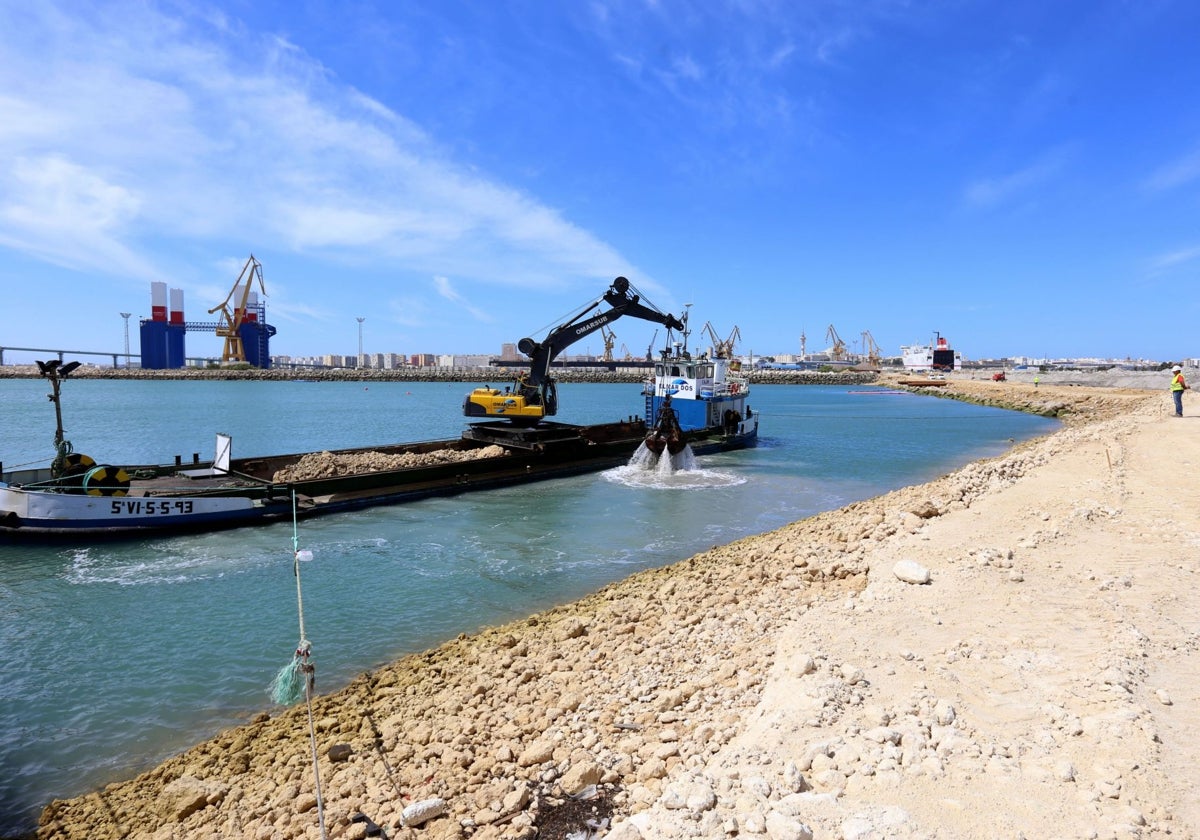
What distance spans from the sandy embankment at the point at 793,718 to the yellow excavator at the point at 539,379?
47.1 feet

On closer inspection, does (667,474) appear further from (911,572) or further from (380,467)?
(911,572)

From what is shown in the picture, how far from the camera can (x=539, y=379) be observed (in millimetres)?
23578

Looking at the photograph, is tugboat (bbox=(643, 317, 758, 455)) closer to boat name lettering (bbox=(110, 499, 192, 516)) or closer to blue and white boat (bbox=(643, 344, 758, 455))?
blue and white boat (bbox=(643, 344, 758, 455))

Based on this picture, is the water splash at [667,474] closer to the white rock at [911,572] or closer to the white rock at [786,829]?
the white rock at [911,572]

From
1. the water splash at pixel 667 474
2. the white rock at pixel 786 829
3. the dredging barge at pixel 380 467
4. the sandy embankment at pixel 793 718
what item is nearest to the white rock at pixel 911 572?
the sandy embankment at pixel 793 718

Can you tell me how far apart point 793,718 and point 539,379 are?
1966 cm

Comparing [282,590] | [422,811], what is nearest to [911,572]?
[422,811]

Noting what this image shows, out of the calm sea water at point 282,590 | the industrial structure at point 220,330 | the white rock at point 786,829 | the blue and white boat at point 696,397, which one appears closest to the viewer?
the white rock at point 786,829

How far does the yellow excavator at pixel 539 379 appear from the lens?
23.0 m

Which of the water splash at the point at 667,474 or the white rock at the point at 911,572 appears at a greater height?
the white rock at the point at 911,572

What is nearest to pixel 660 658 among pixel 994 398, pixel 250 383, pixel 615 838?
pixel 615 838

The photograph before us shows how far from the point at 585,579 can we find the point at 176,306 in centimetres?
14112

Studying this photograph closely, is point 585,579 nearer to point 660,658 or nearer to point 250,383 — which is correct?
point 660,658

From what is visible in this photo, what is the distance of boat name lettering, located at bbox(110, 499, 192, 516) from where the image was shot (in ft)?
46.5
